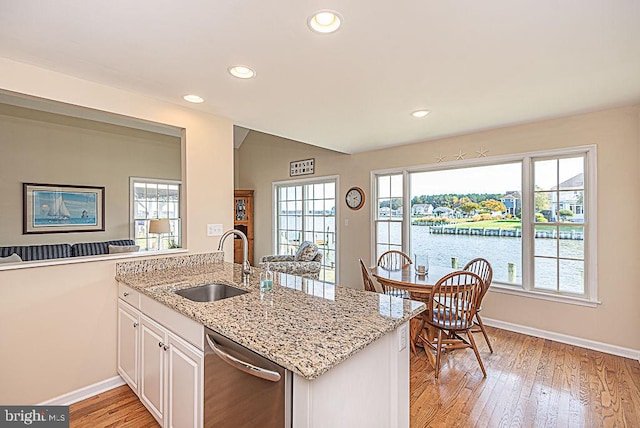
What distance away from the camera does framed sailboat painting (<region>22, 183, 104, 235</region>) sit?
424 centimetres

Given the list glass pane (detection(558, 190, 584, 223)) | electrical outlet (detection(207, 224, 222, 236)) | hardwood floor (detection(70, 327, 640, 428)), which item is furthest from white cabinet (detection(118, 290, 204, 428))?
glass pane (detection(558, 190, 584, 223))

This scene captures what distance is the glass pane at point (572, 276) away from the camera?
3.12 metres

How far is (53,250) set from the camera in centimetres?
416

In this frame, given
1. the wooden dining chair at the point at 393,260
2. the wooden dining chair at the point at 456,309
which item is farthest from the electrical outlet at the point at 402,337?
the wooden dining chair at the point at 393,260

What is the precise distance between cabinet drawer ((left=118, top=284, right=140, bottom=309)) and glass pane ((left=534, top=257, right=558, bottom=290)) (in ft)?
12.8

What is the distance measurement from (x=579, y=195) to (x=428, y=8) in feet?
9.42

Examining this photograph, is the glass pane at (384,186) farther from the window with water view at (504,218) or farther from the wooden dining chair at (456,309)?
the wooden dining chair at (456,309)

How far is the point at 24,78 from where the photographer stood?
76.0 inches

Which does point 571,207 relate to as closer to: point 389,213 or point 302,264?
point 389,213

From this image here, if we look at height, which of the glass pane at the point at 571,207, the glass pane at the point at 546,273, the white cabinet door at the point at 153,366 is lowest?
the white cabinet door at the point at 153,366

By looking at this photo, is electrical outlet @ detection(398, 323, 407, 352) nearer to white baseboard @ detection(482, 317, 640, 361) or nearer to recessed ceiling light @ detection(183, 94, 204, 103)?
recessed ceiling light @ detection(183, 94, 204, 103)

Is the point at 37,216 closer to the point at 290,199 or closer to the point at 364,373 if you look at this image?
the point at 290,199

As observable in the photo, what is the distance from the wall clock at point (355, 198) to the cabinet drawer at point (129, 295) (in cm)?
345

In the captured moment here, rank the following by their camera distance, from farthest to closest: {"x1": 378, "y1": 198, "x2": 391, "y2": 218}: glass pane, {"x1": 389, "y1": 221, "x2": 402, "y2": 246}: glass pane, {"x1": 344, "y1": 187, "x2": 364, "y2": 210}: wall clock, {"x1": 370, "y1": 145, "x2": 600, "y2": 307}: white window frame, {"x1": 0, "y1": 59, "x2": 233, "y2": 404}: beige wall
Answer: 1. {"x1": 344, "y1": 187, "x2": 364, "y2": 210}: wall clock
2. {"x1": 378, "y1": 198, "x2": 391, "y2": 218}: glass pane
3. {"x1": 389, "y1": 221, "x2": 402, "y2": 246}: glass pane
4. {"x1": 370, "y1": 145, "x2": 600, "y2": 307}: white window frame
5. {"x1": 0, "y1": 59, "x2": 233, "y2": 404}: beige wall
